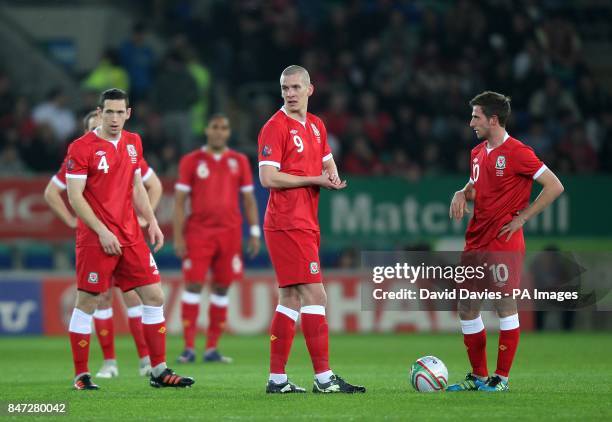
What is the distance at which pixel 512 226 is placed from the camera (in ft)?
29.9

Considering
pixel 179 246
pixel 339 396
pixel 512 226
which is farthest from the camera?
pixel 179 246

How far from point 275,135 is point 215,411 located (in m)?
2.13

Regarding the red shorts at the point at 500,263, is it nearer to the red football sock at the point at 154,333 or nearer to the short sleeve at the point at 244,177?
the red football sock at the point at 154,333

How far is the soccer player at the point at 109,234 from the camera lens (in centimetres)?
941

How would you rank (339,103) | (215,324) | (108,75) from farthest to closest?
1. (339,103)
2. (108,75)
3. (215,324)

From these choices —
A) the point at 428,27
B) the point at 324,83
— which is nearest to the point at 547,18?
the point at 428,27

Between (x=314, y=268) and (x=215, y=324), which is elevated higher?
(x=314, y=268)

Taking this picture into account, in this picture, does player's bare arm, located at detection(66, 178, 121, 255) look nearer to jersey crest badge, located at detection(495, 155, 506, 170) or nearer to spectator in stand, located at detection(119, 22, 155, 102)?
jersey crest badge, located at detection(495, 155, 506, 170)

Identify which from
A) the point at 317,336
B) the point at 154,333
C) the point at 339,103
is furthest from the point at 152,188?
the point at 339,103

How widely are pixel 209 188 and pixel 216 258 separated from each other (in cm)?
79

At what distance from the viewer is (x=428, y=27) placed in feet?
73.0

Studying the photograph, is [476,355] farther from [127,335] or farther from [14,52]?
[14,52]

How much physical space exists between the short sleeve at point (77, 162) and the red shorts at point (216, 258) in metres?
3.99

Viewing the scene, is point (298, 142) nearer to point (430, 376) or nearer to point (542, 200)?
point (542, 200)
